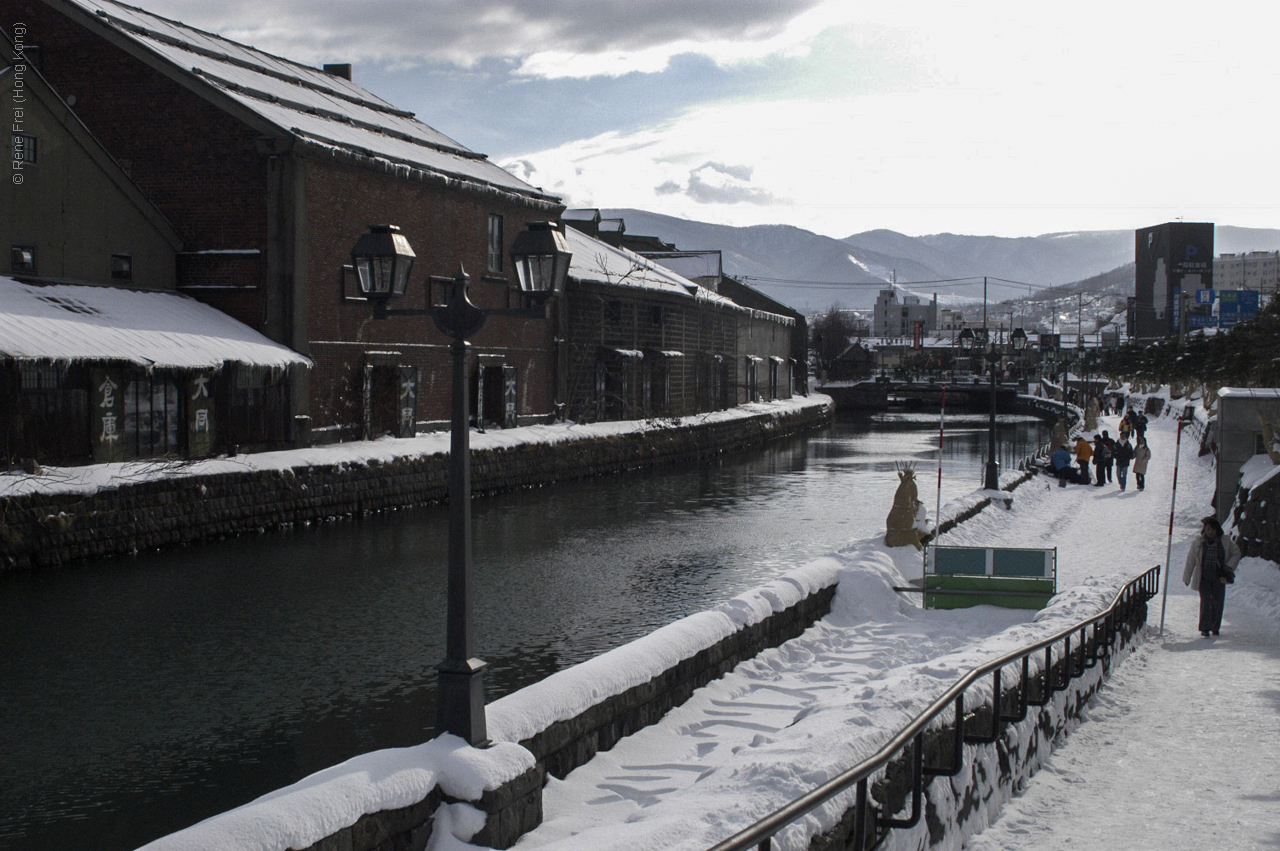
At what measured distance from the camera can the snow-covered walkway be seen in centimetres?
698

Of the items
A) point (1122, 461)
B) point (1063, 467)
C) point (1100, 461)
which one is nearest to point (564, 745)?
point (1122, 461)

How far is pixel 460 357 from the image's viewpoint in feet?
25.3

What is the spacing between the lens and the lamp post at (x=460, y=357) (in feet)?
24.2

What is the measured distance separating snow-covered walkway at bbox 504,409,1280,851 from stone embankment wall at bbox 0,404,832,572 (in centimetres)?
1153

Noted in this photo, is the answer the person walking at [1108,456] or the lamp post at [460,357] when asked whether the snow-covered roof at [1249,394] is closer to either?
the person walking at [1108,456]

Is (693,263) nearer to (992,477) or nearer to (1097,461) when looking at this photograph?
(1097,461)

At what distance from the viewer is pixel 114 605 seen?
16031 mm

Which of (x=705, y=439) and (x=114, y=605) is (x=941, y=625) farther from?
→ (x=705, y=439)

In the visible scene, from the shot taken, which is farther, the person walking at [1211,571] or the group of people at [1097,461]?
the group of people at [1097,461]

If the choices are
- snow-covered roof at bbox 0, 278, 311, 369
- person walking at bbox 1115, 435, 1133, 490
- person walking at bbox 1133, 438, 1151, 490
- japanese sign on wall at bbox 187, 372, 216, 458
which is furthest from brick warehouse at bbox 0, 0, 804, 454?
person walking at bbox 1133, 438, 1151, 490

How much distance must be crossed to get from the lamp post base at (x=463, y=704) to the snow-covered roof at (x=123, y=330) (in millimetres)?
14357

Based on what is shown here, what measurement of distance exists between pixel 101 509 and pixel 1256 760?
17.0m

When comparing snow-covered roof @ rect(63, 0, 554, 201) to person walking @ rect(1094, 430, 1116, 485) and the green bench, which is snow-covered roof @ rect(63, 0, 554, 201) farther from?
person walking @ rect(1094, 430, 1116, 485)

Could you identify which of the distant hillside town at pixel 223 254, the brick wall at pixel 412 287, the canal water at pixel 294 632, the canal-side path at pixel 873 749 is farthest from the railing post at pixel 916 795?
the brick wall at pixel 412 287
